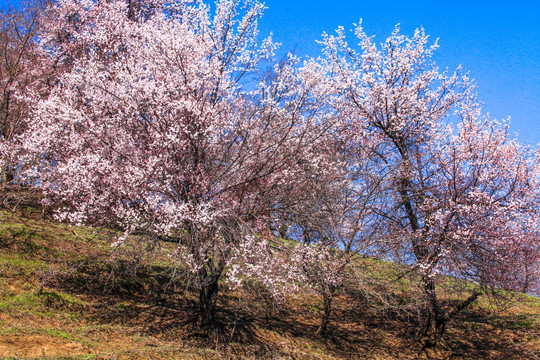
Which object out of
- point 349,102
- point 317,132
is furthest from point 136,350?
point 349,102

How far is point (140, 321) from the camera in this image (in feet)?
35.8

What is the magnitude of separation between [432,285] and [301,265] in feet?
15.2

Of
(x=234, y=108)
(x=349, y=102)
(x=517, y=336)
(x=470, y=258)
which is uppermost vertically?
(x=349, y=102)

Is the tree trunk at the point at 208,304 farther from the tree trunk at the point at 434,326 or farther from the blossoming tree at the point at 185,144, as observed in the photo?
the tree trunk at the point at 434,326

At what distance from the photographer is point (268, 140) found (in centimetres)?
1157

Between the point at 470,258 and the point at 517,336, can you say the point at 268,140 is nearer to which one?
the point at 470,258

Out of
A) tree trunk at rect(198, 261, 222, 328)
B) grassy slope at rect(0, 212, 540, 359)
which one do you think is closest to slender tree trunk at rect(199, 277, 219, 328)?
tree trunk at rect(198, 261, 222, 328)

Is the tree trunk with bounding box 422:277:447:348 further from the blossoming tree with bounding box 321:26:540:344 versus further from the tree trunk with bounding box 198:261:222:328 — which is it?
the tree trunk with bounding box 198:261:222:328

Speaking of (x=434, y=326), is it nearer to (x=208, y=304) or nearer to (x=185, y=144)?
(x=208, y=304)

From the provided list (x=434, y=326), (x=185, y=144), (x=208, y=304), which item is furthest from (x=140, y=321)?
(x=434, y=326)

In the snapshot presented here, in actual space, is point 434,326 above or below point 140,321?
above

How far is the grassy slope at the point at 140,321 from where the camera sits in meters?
9.17

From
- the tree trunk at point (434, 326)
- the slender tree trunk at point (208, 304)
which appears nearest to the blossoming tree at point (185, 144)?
the slender tree trunk at point (208, 304)

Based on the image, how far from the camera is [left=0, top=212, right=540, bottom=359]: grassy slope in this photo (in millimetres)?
9172
